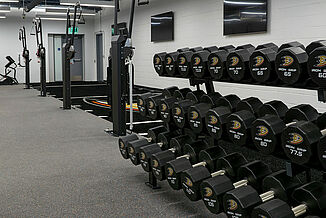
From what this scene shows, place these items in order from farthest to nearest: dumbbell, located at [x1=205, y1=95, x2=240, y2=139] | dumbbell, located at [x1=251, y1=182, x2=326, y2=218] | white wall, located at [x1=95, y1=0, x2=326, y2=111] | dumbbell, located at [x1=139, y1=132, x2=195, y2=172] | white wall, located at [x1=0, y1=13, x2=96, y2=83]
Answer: white wall, located at [x1=0, y1=13, x2=96, y2=83] < white wall, located at [x1=95, y1=0, x2=326, y2=111] < dumbbell, located at [x1=139, y1=132, x2=195, y2=172] < dumbbell, located at [x1=205, y1=95, x2=240, y2=139] < dumbbell, located at [x1=251, y1=182, x2=326, y2=218]

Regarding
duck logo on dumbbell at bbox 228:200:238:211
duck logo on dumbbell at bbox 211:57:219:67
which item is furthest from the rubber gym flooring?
duck logo on dumbbell at bbox 211:57:219:67

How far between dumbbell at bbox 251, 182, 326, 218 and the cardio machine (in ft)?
46.9

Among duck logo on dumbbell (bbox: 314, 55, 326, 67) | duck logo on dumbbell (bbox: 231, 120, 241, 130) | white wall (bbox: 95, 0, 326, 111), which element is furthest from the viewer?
white wall (bbox: 95, 0, 326, 111)

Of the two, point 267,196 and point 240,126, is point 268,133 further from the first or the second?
point 267,196

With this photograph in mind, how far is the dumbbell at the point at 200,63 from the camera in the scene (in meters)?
2.64

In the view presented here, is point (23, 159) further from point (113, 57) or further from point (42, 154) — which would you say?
point (113, 57)

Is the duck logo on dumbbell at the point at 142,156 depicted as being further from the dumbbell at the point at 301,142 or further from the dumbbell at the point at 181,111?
the dumbbell at the point at 301,142

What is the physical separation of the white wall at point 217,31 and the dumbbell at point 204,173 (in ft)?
13.1

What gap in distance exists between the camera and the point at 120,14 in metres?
14.2

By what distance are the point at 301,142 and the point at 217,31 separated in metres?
6.97

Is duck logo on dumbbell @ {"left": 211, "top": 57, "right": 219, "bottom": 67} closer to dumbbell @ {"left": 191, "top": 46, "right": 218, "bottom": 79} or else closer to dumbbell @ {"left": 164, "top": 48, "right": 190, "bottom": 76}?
dumbbell @ {"left": 191, "top": 46, "right": 218, "bottom": 79}

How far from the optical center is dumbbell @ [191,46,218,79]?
2639 millimetres

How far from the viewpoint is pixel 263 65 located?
213 centimetres

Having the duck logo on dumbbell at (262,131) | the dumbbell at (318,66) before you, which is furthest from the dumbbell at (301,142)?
the dumbbell at (318,66)
